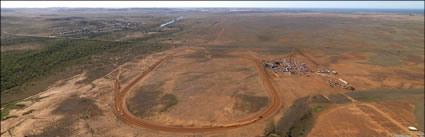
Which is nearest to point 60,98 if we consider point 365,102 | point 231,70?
point 231,70

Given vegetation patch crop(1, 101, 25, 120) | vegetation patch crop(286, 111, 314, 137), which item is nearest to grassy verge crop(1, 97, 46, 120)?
vegetation patch crop(1, 101, 25, 120)

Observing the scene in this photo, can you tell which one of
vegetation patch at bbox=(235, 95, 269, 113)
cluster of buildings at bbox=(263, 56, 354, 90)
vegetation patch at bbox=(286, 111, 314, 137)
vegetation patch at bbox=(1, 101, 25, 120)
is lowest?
vegetation patch at bbox=(286, 111, 314, 137)

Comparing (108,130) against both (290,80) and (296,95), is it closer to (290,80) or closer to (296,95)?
(296,95)

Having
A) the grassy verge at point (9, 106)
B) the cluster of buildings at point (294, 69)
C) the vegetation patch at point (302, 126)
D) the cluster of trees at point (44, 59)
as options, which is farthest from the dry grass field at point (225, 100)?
the cluster of trees at point (44, 59)

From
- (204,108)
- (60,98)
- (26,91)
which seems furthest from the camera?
(26,91)

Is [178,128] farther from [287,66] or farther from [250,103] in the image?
[287,66]

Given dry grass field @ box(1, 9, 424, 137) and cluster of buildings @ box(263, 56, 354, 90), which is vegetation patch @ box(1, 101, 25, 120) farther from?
cluster of buildings @ box(263, 56, 354, 90)

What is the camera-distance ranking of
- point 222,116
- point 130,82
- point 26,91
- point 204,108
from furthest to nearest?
point 130,82, point 26,91, point 204,108, point 222,116

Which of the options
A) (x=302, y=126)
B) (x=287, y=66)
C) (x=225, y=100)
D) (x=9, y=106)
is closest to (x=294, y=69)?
(x=287, y=66)

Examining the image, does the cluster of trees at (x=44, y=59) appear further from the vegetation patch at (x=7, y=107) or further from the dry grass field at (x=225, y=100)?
the dry grass field at (x=225, y=100)
